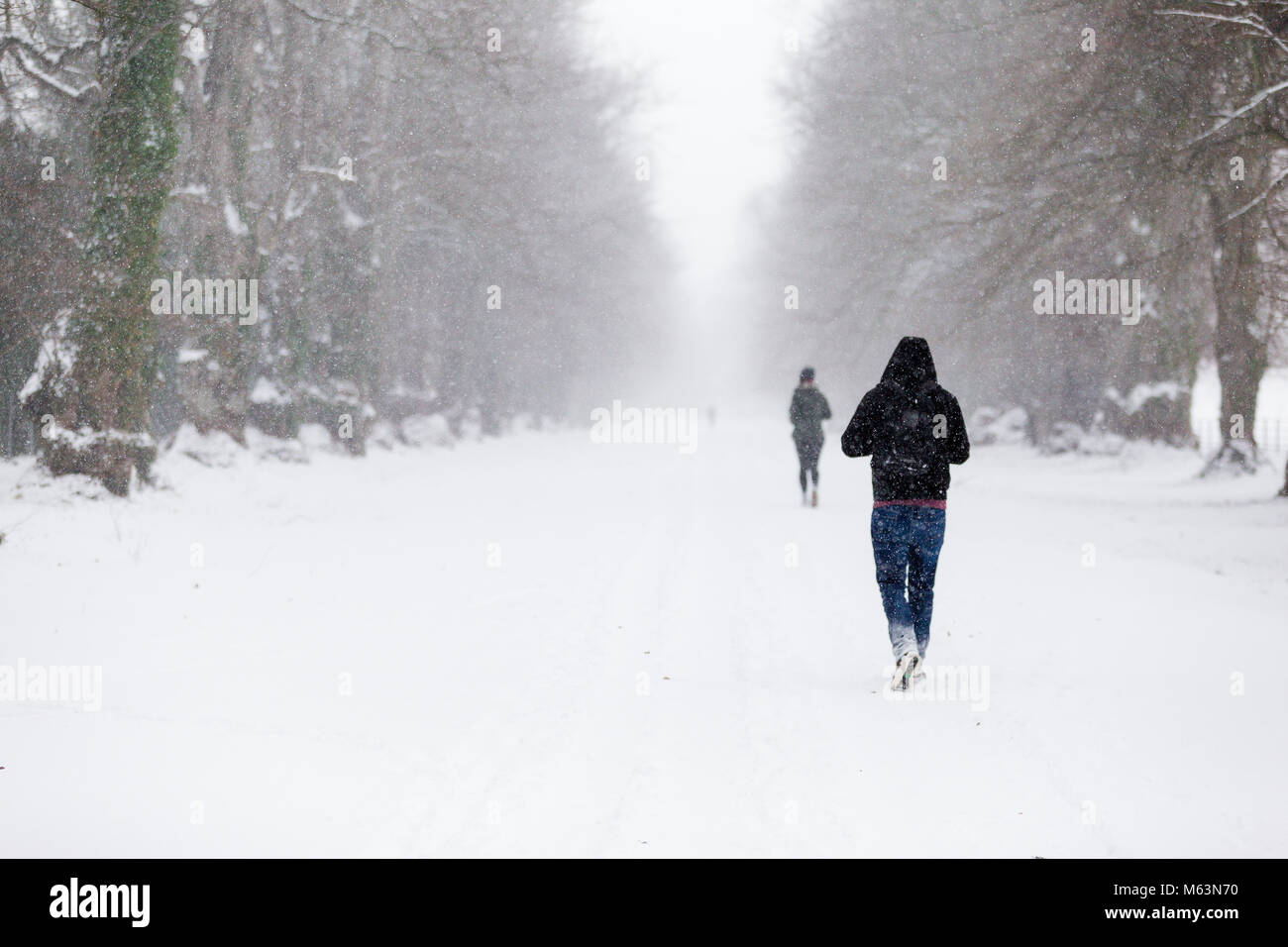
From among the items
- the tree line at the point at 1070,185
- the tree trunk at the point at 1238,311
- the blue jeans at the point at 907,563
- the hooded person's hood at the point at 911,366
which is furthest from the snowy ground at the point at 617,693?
the tree line at the point at 1070,185

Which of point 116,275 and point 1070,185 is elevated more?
point 1070,185

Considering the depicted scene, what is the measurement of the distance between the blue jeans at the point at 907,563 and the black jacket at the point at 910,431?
0.40ft

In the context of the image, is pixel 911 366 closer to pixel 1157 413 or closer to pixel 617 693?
pixel 617 693

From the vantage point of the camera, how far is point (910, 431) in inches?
249

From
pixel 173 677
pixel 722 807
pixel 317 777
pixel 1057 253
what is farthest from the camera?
pixel 1057 253

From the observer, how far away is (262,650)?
7188 mm

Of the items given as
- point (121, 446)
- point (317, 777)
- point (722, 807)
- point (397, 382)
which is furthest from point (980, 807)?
point (397, 382)

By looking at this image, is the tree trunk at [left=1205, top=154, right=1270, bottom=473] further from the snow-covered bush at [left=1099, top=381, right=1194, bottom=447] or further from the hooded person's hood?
the hooded person's hood

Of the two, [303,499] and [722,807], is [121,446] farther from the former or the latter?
[722,807]

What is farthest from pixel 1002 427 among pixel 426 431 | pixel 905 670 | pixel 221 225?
pixel 905 670

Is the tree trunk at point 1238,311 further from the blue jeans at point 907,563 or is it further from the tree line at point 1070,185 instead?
the blue jeans at point 907,563

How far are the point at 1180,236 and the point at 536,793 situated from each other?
42.5ft

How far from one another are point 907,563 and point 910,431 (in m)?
0.79

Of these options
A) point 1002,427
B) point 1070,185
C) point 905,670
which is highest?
point 1070,185
